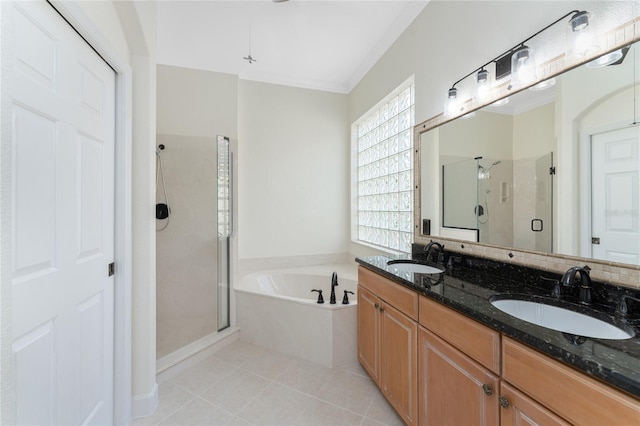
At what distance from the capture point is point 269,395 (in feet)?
6.15

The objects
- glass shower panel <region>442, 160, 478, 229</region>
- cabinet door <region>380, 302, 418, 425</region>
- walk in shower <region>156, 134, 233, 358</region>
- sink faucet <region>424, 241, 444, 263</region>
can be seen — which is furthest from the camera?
walk in shower <region>156, 134, 233, 358</region>

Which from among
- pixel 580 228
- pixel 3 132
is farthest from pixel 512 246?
pixel 3 132

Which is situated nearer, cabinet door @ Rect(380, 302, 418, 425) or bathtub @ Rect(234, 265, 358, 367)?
cabinet door @ Rect(380, 302, 418, 425)

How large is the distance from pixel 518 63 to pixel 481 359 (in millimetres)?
1415

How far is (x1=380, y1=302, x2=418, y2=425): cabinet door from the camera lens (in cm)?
140

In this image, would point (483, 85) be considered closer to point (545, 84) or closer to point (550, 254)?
point (545, 84)

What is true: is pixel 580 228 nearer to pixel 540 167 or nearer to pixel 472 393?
pixel 540 167

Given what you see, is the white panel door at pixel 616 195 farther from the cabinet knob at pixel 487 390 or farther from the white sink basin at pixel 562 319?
the cabinet knob at pixel 487 390

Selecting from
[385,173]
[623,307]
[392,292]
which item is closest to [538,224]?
[623,307]

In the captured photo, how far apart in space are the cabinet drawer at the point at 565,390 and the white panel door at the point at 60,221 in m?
1.62

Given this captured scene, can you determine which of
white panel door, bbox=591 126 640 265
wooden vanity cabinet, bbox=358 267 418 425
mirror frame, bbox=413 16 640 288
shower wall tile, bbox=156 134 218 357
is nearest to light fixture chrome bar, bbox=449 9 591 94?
mirror frame, bbox=413 16 640 288

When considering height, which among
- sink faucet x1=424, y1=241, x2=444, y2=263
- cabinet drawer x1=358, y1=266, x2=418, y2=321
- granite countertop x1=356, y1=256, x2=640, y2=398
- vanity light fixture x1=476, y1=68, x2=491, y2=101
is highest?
vanity light fixture x1=476, y1=68, x2=491, y2=101

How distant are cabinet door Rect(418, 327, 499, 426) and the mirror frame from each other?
0.62 m

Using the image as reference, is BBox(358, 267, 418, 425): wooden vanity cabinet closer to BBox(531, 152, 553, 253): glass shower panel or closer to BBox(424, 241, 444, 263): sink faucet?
BBox(424, 241, 444, 263): sink faucet
